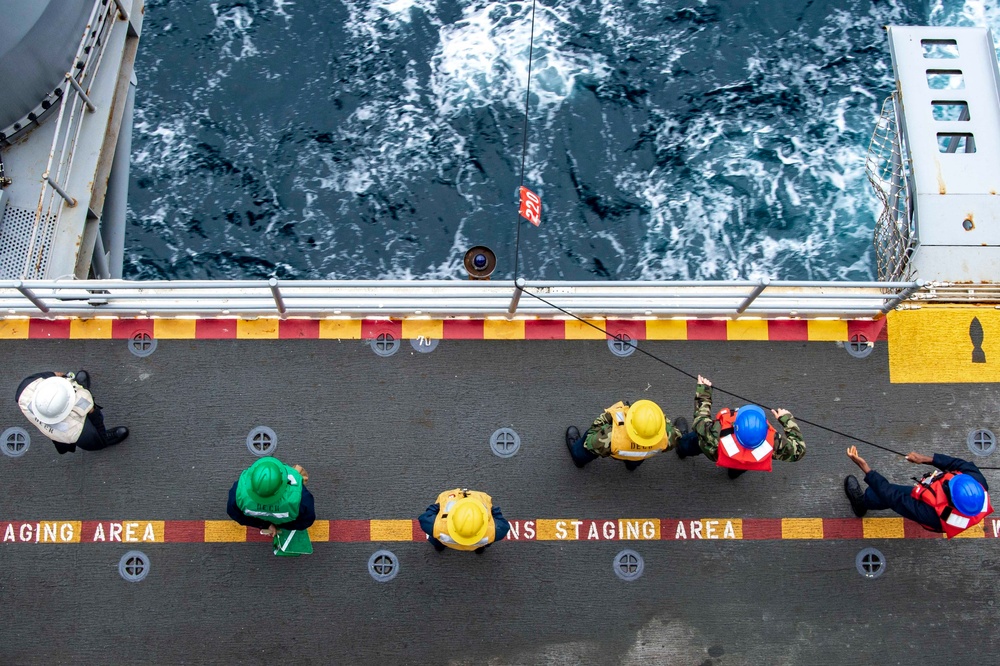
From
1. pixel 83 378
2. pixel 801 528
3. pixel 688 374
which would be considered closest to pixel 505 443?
pixel 688 374

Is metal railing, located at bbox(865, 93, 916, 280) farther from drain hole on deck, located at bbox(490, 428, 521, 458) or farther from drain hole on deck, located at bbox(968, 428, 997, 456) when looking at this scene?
drain hole on deck, located at bbox(490, 428, 521, 458)

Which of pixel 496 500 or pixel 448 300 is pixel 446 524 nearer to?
pixel 496 500

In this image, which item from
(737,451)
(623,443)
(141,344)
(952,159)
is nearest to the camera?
(737,451)

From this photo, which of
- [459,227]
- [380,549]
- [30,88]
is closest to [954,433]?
[380,549]

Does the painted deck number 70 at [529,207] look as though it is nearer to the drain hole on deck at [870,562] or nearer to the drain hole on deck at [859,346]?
the drain hole on deck at [859,346]

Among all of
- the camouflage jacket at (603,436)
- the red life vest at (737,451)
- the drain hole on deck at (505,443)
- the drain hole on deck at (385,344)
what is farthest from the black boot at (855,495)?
the drain hole on deck at (385,344)

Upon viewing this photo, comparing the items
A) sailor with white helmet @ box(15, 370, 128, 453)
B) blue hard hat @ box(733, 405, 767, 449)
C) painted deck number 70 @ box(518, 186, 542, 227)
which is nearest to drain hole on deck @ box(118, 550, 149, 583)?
sailor with white helmet @ box(15, 370, 128, 453)

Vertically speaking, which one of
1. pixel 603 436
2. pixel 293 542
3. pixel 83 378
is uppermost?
pixel 83 378
